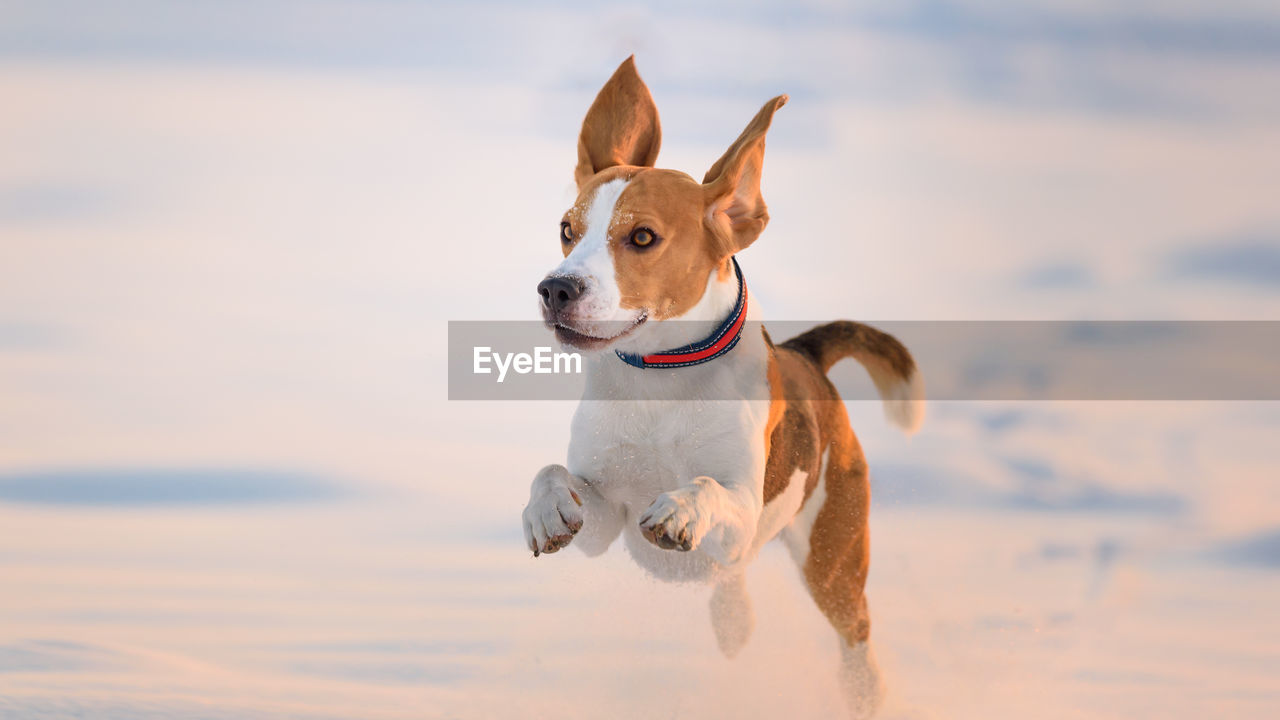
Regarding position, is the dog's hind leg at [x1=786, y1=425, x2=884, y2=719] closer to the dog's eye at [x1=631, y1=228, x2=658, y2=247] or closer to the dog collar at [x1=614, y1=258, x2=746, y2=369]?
the dog collar at [x1=614, y1=258, x2=746, y2=369]

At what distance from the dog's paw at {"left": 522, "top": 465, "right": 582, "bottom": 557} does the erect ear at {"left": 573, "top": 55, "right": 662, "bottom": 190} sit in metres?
1.54

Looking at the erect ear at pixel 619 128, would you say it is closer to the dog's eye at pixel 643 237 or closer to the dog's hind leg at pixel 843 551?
the dog's eye at pixel 643 237

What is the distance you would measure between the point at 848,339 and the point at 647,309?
217 cm

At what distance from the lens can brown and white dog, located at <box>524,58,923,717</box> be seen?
521 cm

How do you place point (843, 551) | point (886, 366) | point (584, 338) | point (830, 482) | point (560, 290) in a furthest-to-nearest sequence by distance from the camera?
point (886, 366) < point (843, 551) < point (830, 482) < point (584, 338) < point (560, 290)

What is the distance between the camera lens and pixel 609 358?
5812 millimetres

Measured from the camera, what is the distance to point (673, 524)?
193 inches

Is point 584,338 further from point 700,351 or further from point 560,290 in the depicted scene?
point 700,351

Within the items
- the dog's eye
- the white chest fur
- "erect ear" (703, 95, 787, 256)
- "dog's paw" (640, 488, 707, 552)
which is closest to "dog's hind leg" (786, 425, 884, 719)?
the white chest fur

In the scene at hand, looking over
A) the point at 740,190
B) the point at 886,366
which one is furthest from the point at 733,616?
the point at 740,190

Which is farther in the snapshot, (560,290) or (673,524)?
(560,290)

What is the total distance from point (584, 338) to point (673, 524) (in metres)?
0.88

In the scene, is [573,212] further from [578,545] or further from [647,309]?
[578,545]

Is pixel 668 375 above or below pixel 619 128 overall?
below
